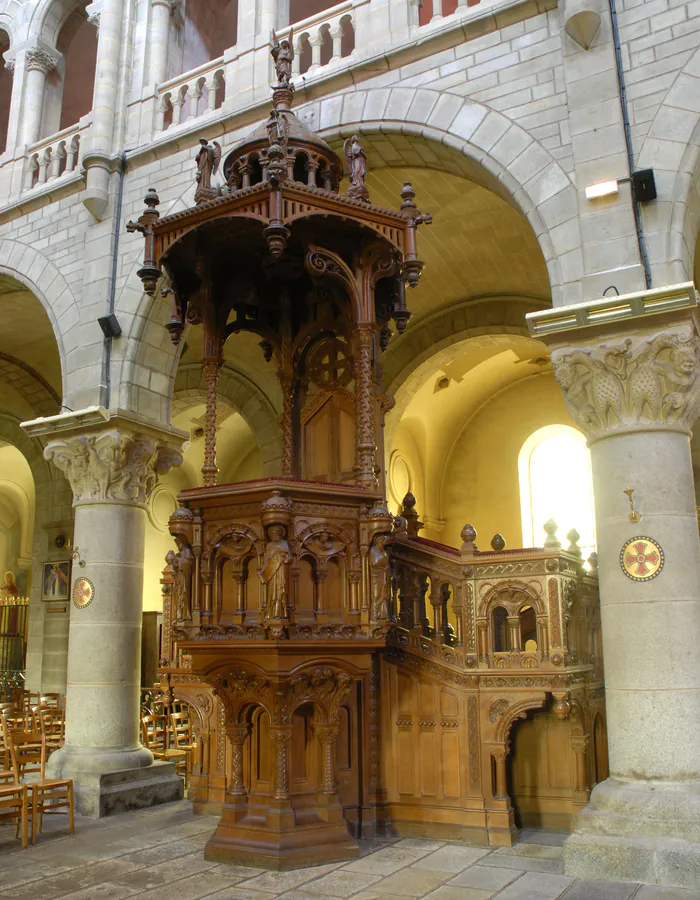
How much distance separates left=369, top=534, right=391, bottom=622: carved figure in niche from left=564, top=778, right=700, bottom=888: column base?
1732 mm

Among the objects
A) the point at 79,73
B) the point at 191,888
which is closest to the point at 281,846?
the point at 191,888

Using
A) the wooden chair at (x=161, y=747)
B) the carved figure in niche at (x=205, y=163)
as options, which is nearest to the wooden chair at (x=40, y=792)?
the wooden chair at (x=161, y=747)

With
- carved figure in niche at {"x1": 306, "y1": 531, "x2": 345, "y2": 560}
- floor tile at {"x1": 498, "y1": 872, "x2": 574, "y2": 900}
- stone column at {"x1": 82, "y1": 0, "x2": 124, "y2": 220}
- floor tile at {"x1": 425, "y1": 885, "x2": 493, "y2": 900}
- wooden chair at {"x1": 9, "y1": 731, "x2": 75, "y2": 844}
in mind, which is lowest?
floor tile at {"x1": 425, "y1": 885, "x2": 493, "y2": 900}

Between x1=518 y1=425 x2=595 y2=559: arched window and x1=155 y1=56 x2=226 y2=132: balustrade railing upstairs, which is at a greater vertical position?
x1=155 y1=56 x2=226 y2=132: balustrade railing upstairs

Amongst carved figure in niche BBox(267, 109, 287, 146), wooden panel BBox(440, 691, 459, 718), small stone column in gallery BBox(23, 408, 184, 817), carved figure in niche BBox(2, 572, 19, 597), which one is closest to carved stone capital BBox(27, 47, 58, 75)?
small stone column in gallery BBox(23, 408, 184, 817)

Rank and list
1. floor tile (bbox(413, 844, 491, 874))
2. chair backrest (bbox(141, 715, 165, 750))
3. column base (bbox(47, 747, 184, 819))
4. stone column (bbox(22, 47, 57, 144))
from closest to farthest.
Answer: floor tile (bbox(413, 844, 491, 874))
column base (bbox(47, 747, 184, 819))
chair backrest (bbox(141, 715, 165, 750))
stone column (bbox(22, 47, 57, 144))

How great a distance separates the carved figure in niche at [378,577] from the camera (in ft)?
18.5

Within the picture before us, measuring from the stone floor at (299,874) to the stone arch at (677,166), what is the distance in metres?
3.90

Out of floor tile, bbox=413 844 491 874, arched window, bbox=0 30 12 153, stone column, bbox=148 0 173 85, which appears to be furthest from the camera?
arched window, bbox=0 30 12 153

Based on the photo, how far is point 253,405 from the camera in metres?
12.9

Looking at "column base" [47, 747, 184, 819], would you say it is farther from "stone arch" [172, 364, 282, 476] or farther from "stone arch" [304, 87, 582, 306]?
"stone arch" [304, 87, 582, 306]

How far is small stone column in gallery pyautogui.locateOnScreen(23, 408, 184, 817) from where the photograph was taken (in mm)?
7660

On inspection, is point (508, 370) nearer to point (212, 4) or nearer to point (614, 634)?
point (212, 4)

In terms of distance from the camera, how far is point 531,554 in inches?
244
